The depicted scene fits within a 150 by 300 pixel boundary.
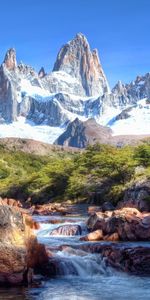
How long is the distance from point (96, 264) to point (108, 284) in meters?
2.30

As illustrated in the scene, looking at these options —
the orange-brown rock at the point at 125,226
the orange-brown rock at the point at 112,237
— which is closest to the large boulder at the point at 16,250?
the orange-brown rock at the point at 112,237

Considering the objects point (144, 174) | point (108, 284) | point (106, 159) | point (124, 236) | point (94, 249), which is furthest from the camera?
point (106, 159)

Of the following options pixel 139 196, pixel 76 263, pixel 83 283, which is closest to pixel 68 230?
pixel 76 263

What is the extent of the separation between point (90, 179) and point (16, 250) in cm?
4740

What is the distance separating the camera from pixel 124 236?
30141 millimetres

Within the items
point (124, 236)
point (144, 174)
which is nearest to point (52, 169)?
point (144, 174)

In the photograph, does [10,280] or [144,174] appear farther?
[144,174]

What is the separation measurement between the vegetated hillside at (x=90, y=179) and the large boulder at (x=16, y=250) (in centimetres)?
3122

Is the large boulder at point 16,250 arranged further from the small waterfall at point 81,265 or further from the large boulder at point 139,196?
the large boulder at point 139,196

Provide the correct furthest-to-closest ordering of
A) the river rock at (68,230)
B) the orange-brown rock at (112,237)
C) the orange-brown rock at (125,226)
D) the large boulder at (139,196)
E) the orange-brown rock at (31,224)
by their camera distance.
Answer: the large boulder at (139,196) < the river rock at (68,230) < the orange-brown rock at (125,226) < the orange-brown rock at (112,237) < the orange-brown rock at (31,224)

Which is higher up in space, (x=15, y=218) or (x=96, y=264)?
(x=15, y=218)

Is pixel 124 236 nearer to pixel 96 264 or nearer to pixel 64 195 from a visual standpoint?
pixel 96 264

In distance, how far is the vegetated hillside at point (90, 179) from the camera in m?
59.5

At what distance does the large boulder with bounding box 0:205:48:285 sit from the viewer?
19266 mm
